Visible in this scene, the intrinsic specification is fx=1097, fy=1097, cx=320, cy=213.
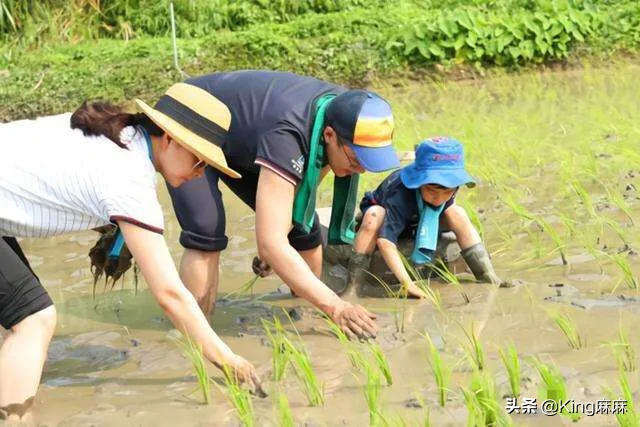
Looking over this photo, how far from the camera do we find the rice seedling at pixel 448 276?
4.23m

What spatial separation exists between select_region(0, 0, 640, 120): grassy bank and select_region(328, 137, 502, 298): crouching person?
15.5 feet

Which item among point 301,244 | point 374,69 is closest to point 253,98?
point 301,244

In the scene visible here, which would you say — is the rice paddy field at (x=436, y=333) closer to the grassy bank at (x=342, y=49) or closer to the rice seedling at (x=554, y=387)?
the rice seedling at (x=554, y=387)

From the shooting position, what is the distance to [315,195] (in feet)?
12.9

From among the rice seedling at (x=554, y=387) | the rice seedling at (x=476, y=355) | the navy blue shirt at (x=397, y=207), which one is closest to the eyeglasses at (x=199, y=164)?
the rice seedling at (x=476, y=355)

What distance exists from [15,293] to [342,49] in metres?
6.54

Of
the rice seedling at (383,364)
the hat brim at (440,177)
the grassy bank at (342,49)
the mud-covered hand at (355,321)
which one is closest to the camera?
the rice seedling at (383,364)

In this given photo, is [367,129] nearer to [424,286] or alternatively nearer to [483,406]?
[424,286]

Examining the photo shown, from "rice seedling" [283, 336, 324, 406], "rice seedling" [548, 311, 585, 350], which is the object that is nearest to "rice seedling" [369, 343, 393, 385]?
"rice seedling" [283, 336, 324, 406]

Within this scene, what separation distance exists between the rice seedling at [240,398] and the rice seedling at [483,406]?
0.59 metres

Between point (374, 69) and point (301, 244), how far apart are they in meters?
5.15

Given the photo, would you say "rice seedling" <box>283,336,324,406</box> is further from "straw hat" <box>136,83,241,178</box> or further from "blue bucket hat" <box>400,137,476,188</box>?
"blue bucket hat" <box>400,137,476,188</box>

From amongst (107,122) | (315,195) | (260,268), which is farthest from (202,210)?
(107,122)

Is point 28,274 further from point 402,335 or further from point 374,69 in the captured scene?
point 374,69
